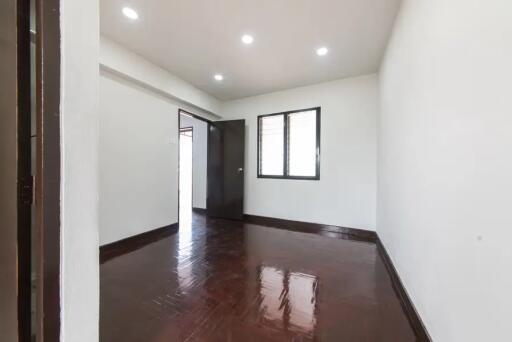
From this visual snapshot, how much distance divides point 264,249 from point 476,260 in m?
2.28

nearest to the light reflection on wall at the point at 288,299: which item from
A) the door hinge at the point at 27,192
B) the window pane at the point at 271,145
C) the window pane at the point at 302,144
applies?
the door hinge at the point at 27,192

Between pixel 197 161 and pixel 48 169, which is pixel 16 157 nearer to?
pixel 48 169

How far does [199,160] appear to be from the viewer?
18.1 feet

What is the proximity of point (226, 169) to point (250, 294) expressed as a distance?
Answer: 3078 millimetres

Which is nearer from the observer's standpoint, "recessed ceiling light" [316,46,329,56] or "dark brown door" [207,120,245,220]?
"recessed ceiling light" [316,46,329,56]

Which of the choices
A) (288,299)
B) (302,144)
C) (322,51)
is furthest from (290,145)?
(288,299)

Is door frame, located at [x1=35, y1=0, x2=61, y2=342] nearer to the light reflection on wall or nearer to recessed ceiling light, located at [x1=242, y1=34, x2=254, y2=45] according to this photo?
the light reflection on wall

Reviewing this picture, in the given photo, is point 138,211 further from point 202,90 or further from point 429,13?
point 429,13

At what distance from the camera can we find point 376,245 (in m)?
3.02


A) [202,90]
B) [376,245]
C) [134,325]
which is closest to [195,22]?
[202,90]

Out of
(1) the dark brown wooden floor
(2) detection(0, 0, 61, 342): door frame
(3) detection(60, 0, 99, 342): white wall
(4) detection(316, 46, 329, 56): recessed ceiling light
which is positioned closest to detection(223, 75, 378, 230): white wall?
(1) the dark brown wooden floor

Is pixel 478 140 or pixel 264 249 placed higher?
pixel 478 140

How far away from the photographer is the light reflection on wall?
1.46 metres

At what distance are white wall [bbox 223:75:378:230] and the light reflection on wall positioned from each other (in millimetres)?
1773
